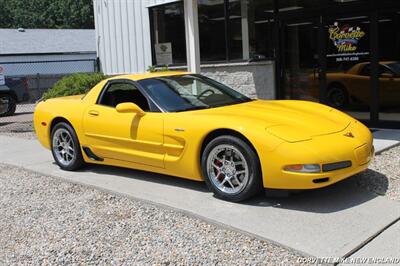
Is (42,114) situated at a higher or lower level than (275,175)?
higher

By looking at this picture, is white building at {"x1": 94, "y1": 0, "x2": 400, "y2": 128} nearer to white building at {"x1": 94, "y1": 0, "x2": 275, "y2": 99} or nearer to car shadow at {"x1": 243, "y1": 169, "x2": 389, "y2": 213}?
white building at {"x1": 94, "y1": 0, "x2": 275, "y2": 99}

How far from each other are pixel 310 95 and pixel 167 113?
566cm

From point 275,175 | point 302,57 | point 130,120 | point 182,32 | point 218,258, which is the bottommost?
point 218,258

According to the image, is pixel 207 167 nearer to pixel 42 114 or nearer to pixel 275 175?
pixel 275 175

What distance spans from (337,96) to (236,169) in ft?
18.5

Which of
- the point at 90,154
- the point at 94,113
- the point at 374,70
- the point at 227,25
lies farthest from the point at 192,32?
the point at 90,154

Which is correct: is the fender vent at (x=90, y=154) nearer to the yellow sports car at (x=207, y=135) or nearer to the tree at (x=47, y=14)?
the yellow sports car at (x=207, y=135)

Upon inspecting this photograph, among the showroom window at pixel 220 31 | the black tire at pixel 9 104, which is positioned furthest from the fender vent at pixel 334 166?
the black tire at pixel 9 104

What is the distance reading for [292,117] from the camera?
5.45m

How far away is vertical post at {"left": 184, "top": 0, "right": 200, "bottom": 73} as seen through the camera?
986cm

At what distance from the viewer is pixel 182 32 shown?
1326 cm

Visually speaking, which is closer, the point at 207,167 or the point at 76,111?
the point at 207,167

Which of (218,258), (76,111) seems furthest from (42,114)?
(218,258)

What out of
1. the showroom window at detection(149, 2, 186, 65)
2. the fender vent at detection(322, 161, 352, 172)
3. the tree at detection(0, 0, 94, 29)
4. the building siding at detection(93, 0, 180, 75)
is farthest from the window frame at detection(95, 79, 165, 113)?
the tree at detection(0, 0, 94, 29)
